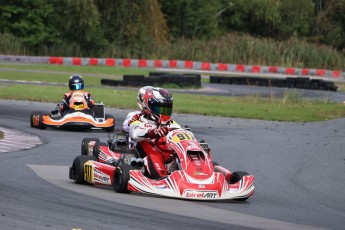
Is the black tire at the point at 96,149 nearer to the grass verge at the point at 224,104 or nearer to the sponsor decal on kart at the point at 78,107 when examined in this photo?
the sponsor decal on kart at the point at 78,107

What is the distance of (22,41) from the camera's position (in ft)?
153

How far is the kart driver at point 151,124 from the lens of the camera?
967cm

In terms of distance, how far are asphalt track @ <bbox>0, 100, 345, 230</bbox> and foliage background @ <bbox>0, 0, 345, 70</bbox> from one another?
2931 centimetres

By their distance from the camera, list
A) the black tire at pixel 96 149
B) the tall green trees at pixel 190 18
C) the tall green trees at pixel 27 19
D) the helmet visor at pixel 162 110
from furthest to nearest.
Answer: the tall green trees at pixel 190 18, the tall green trees at pixel 27 19, the black tire at pixel 96 149, the helmet visor at pixel 162 110

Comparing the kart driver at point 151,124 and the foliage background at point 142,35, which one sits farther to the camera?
the foliage background at point 142,35

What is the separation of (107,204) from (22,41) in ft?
129

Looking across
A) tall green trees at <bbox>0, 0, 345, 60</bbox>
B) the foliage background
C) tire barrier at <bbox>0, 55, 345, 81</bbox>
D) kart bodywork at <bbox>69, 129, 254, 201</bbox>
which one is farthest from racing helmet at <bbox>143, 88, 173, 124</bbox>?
tall green trees at <bbox>0, 0, 345, 60</bbox>

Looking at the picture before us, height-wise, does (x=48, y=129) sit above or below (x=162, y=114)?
below

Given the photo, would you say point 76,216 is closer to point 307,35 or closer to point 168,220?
point 168,220

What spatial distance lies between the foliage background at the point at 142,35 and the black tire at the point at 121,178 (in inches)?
1441

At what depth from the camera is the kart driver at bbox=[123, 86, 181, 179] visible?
381 inches

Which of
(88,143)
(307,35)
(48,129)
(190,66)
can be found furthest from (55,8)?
(88,143)

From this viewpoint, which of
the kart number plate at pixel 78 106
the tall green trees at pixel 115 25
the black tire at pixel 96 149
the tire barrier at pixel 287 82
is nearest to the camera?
the black tire at pixel 96 149

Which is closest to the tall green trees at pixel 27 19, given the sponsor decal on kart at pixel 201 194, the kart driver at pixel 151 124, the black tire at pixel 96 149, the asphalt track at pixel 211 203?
the asphalt track at pixel 211 203
